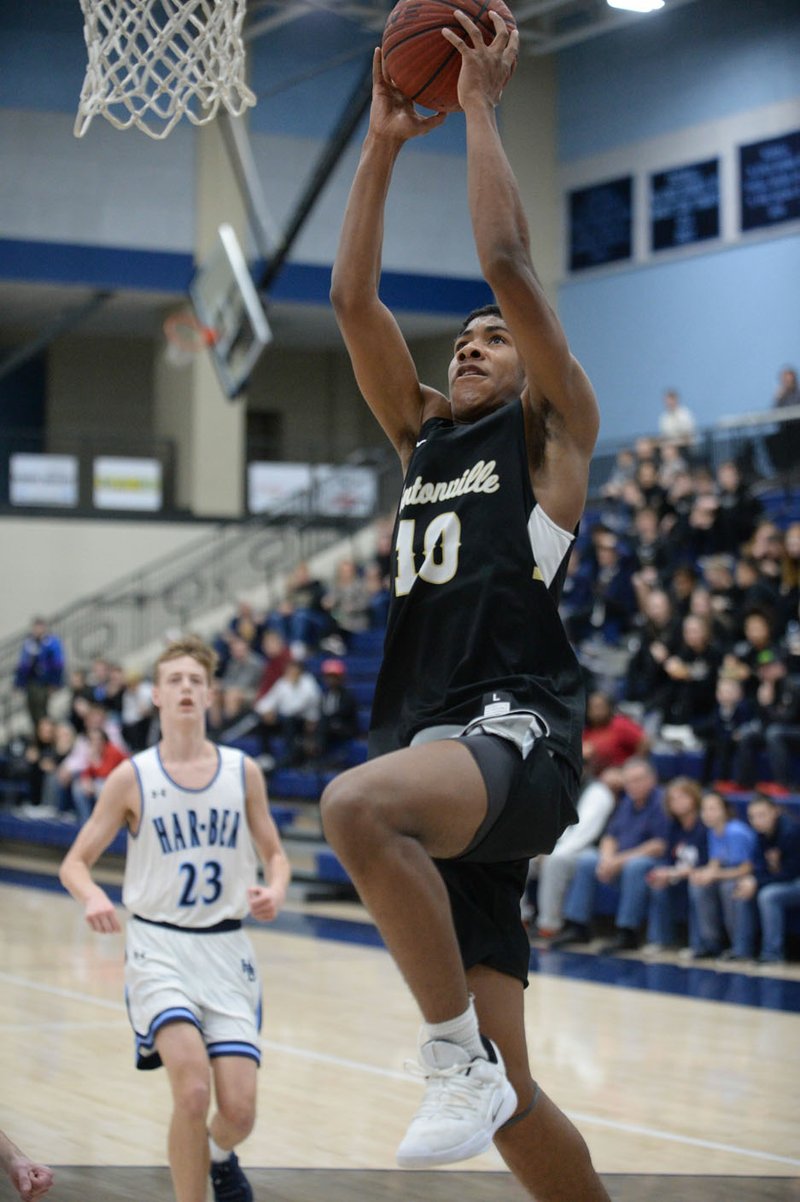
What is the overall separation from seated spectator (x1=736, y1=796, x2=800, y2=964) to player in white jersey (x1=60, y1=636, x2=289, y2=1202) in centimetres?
518

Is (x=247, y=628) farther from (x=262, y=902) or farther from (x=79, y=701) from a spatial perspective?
(x=262, y=902)

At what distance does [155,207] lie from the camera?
2141cm

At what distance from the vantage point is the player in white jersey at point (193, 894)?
4.68 meters

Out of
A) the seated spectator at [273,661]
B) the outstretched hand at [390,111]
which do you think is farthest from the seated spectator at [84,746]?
the outstretched hand at [390,111]

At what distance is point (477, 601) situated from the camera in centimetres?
335

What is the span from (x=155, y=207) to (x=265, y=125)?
5.87 feet

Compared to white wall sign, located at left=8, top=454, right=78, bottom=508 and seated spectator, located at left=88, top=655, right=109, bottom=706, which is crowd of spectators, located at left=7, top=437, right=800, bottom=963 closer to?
seated spectator, located at left=88, top=655, right=109, bottom=706

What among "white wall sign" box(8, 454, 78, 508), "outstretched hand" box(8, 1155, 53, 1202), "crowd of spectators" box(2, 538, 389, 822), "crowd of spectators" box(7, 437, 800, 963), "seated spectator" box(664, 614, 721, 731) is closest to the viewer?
"outstretched hand" box(8, 1155, 53, 1202)

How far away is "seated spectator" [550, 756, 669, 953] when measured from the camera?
10359mm

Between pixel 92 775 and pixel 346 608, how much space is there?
3.34 metres

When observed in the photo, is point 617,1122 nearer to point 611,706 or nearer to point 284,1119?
point 284,1119

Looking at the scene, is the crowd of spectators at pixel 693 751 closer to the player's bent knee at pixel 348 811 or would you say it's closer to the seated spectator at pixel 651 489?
the seated spectator at pixel 651 489

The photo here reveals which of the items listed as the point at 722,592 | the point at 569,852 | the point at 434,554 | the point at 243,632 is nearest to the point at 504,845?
the point at 434,554

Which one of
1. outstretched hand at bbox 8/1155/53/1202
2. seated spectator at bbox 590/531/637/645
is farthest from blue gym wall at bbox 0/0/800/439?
outstretched hand at bbox 8/1155/53/1202
